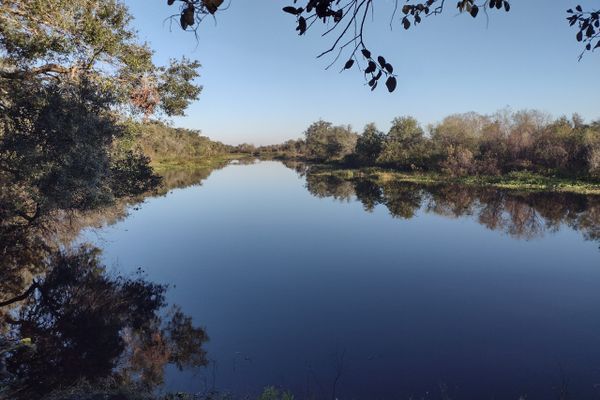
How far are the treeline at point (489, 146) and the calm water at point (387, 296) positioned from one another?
616 inches

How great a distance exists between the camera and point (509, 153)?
42.9m

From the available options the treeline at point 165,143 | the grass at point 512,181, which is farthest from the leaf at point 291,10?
the grass at point 512,181

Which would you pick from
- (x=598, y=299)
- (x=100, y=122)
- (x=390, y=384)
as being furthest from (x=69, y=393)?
(x=598, y=299)

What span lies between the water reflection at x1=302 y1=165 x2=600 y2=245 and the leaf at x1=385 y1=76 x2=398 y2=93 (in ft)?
62.4

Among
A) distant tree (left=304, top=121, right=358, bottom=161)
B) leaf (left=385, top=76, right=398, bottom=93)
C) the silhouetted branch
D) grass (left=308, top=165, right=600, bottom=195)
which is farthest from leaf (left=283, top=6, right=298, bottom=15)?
distant tree (left=304, top=121, right=358, bottom=161)

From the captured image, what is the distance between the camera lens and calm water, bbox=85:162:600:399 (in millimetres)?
7484

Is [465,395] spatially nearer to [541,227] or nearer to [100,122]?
[100,122]

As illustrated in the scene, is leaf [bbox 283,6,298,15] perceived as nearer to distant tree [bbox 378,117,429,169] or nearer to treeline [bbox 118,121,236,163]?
treeline [bbox 118,121,236,163]

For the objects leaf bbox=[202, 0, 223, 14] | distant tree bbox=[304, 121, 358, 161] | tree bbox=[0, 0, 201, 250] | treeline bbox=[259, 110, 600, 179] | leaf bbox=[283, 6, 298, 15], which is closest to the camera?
leaf bbox=[202, 0, 223, 14]

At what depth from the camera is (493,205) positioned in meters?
26.4

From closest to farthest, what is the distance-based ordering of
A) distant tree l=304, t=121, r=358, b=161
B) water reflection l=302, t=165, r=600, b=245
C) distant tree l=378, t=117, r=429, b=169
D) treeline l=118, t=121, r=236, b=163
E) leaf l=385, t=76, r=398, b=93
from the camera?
leaf l=385, t=76, r=398, b=93
treeline l=118, t=121, r=236, b=163
water reflection l=302, t=165, r=600, b=245
distant tree l=378, t=117, r=429, b=169
distant tree l=304, t=121, r=358, b=161

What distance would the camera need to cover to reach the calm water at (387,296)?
748 centimetres

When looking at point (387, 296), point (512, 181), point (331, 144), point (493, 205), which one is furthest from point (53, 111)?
point (331, 144)

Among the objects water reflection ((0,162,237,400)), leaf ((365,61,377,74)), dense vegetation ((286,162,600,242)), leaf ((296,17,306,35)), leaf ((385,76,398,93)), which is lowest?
water reflection ((0,162,237,400))
